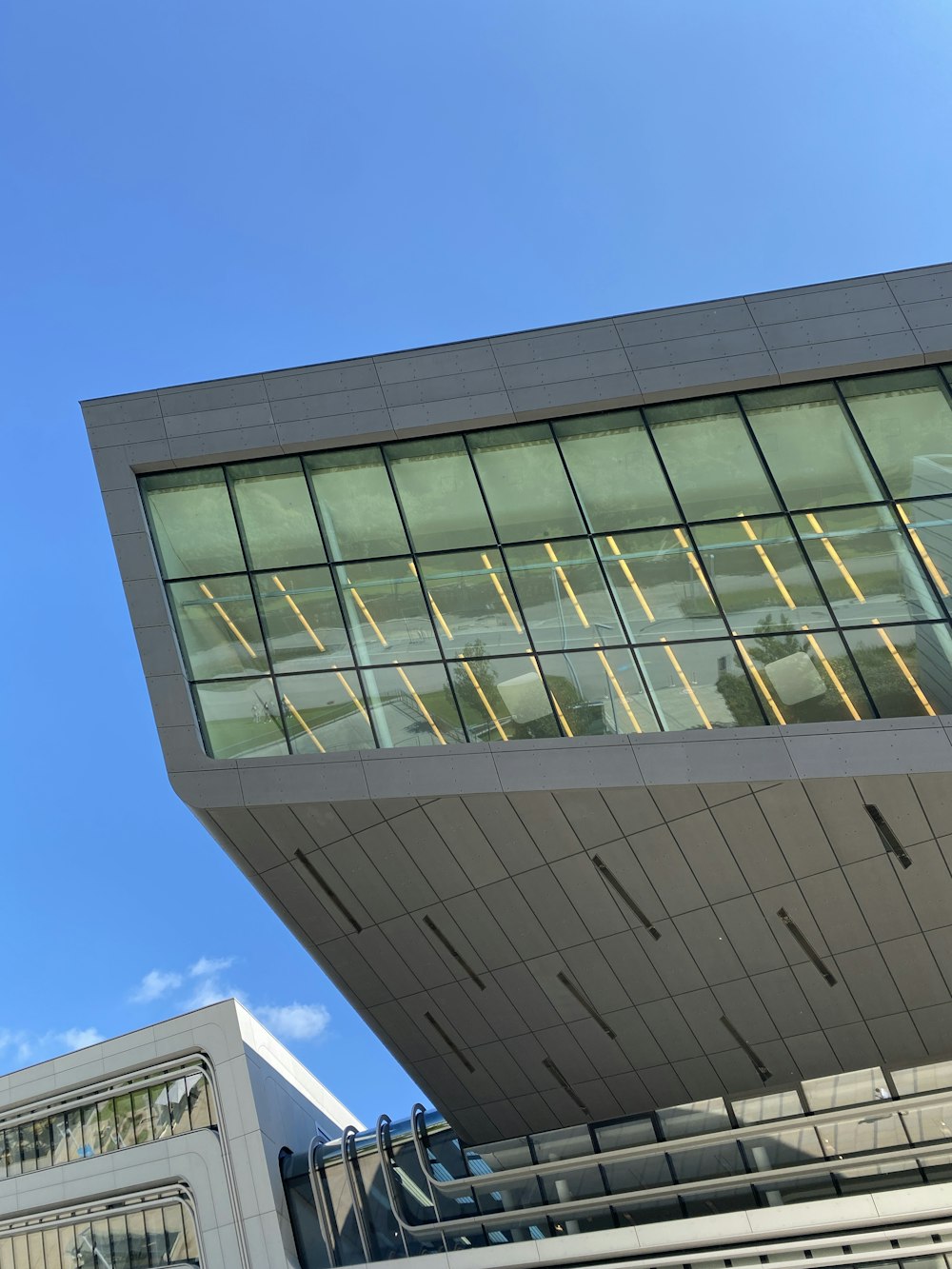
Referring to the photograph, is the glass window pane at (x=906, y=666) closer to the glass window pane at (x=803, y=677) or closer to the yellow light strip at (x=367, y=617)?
the glass window pane at (x=803, y=677)

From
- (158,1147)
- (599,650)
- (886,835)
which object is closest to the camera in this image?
(886,835)

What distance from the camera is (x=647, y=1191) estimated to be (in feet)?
71.3

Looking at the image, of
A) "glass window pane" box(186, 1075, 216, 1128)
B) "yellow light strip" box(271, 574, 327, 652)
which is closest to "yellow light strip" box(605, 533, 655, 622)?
"yellow light strip" box(271, 574, 327, 652)

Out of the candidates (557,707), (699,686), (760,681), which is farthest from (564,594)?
(760,681)

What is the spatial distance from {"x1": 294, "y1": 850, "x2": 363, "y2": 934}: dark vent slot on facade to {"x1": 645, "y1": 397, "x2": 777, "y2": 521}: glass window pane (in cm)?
845

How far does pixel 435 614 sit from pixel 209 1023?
1217 cm

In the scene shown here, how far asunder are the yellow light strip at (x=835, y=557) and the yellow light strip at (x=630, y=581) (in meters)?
2.88

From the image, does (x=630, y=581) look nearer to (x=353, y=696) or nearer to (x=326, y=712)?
(x=353, y=696)

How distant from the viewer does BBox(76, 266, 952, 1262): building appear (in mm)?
18109

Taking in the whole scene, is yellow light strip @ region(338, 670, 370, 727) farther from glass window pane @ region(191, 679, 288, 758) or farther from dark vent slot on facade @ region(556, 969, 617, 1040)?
dark vent slot on facade @ region(556, 969, 617, 1040)

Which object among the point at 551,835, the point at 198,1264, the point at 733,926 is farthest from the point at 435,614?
the point at 198,1264

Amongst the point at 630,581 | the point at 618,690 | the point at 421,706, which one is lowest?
the point at 618,690

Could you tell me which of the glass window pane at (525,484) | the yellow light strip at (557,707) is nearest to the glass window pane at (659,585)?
the glass window pane at (525,484)

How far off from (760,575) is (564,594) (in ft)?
10.2
